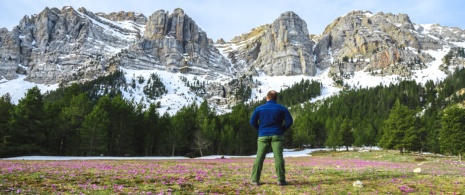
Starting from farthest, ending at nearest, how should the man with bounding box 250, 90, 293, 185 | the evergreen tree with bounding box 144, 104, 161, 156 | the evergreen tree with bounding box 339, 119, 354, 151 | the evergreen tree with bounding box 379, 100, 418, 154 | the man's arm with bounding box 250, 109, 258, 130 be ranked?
the evergreen tree with bounding box 339, 119, 354, 151 → the evergreen tree with bounding box 144, 104, 161, 156 → the evergreen tree with bounding box 379, 100, 418, 154 → the man's arm with bounding box 250, 109, 258, 130 → the man with bounding box 250, 90, 293, 185

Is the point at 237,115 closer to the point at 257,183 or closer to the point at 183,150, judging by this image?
the point at 183,150

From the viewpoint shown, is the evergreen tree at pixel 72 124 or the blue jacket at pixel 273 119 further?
the evergreen tree at pixel 72 124

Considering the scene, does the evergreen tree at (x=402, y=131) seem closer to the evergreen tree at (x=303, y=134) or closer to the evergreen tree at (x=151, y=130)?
the evergreen tree at (x=151, y=130)

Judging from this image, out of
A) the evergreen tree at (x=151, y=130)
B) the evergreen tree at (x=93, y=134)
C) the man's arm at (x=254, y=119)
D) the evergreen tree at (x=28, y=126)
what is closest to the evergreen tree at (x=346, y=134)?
the evergreen tree at (x=151, y=130)

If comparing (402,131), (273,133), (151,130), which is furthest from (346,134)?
(273,133)

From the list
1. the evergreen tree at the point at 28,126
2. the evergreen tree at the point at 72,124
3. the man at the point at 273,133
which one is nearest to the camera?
the man at the point at 273,133

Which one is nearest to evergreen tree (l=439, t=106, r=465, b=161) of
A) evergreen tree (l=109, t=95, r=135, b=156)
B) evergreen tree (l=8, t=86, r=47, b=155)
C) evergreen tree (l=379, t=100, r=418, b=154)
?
evergreen tree (l=379, t=100, r=418, b=154)

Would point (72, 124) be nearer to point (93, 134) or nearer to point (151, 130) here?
point (93, 134)

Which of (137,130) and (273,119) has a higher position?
(137,130)

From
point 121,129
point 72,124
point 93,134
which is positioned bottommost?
point 93,134

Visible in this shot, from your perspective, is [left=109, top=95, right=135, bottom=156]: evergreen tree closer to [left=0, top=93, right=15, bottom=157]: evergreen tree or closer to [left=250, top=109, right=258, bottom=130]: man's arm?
[left=0, top=93, right=15, bottom=157]: evergreen tree

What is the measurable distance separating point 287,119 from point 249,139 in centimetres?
6477

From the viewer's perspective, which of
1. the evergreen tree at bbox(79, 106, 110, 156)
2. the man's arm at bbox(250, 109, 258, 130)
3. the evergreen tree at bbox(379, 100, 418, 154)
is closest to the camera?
the man's arm at bbox(250, 109, 258, 130)

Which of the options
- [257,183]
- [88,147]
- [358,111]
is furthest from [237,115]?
[358,111]
